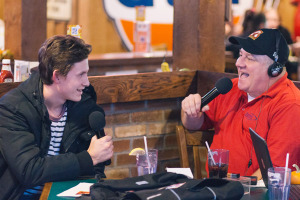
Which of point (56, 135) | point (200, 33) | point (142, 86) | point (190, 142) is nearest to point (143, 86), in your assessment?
point (142, 86)

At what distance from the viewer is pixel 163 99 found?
154 inches

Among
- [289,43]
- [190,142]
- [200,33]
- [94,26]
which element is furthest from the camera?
[94,26]

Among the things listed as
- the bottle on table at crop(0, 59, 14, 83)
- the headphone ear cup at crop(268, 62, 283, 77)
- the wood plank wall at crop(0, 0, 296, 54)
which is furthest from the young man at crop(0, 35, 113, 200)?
the wood plank wall at crop(0, 0, 296, 54)

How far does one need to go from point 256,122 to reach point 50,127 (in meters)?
1.14

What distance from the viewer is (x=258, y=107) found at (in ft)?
10.1

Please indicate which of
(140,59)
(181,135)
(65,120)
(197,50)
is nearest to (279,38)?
(181,135)

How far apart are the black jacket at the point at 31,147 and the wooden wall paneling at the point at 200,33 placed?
154 centimetres

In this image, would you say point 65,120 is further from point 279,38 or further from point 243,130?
point 279,38

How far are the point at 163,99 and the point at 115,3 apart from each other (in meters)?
4.38

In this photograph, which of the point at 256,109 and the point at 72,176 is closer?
the point at 72,176

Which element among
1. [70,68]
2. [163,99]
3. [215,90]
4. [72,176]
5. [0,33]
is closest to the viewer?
[72,176]

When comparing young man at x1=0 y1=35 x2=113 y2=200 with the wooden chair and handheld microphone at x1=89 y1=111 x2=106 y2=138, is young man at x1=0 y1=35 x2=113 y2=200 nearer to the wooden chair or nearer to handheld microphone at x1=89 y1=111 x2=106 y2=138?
handheld microphone at x1=89 y1=111 x2=106 y2=138

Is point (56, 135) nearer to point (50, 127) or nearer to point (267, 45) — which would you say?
point (50, 127)

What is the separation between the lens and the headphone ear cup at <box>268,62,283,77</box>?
3.02 m
